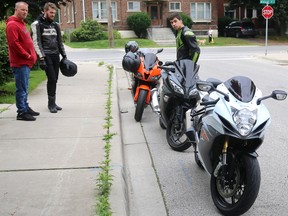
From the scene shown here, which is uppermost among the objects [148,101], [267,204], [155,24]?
[155,24]

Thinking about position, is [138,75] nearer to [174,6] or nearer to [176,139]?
[176,139]

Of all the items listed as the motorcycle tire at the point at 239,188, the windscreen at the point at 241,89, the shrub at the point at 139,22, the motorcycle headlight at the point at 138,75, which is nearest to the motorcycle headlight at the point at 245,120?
the windscreen at the point at 241,89

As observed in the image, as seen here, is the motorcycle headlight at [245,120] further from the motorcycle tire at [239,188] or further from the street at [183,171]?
the street at [183,171]

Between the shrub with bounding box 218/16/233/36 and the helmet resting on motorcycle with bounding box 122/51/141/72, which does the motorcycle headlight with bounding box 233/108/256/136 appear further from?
the shrub with bounding box 218/16/233/36

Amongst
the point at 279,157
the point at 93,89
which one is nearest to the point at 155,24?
the point at 93,89

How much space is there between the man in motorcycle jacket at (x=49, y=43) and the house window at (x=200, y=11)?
38428 millimetres

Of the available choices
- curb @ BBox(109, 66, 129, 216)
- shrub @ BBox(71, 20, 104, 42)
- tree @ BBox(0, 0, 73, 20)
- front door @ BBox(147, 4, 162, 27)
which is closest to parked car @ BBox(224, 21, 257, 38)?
front door @ BBox(147, 4, 162, 27)

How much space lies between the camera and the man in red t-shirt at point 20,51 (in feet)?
23.0

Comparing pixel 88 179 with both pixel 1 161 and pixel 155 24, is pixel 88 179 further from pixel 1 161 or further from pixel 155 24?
pixel 155 24

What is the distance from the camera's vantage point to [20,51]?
23.1 feet

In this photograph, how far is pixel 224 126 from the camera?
12.3 feet

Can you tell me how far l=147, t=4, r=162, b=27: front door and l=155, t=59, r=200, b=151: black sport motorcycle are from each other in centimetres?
3866

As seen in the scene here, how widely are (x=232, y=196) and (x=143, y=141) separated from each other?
287 centimetres

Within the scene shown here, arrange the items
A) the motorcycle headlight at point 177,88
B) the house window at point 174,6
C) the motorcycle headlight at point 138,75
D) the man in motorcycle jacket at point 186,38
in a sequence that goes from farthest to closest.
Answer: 1. the house window at point 174,6
2. the motorcycle headlight at point 138,75
3. the man in motorcycle jacket at point 186,38
4. the motorcycle headlight at point 177,88
